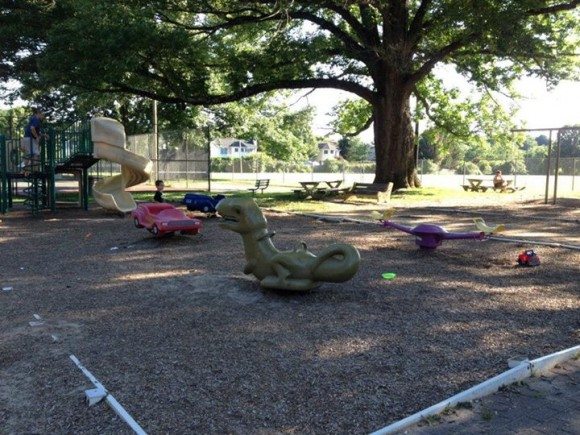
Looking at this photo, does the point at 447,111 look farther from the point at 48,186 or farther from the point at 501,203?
the point at 48,186

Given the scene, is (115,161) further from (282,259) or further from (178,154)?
(178,154)

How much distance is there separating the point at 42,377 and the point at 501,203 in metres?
18.5

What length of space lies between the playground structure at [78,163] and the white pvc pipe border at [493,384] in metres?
12.8

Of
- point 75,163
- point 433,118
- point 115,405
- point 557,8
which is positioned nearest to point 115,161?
point 75,163

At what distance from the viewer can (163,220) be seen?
10359 mm

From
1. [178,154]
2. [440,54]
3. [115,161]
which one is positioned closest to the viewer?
[115,161]

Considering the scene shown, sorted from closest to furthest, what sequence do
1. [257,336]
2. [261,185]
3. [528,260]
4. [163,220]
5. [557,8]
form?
[257,336] < [528,260] < [163,220] < [557,8] < [261,185]

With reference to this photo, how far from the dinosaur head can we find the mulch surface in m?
Answer: 0.75

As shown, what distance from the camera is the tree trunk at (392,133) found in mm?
22125

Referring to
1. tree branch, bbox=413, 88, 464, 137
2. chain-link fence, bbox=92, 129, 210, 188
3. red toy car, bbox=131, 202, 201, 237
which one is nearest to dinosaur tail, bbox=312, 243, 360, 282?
red toy car, bbox=131, 202, 201, 237

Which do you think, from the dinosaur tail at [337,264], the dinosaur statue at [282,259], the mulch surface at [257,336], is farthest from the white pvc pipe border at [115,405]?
the dinosaur tail at [337,264]

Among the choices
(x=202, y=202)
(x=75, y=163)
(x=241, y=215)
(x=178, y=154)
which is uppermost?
(x=178, y=154)

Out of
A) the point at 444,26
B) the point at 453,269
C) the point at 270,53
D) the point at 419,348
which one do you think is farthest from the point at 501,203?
the point at 419,348

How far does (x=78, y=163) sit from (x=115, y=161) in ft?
7.05
